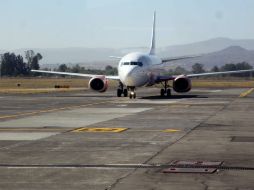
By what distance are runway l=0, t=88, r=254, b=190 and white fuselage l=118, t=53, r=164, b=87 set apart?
23353 mm

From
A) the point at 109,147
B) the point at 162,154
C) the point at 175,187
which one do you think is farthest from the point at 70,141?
the point at 175,187

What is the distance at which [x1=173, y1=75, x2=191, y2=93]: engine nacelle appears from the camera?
51688 millimetres

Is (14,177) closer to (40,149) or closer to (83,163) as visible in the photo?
(83,163)

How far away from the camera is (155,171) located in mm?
12531

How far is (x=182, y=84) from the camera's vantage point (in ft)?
170

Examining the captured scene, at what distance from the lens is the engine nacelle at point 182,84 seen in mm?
51688

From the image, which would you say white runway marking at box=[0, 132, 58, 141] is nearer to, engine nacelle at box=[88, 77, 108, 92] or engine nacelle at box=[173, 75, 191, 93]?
engine nacelle at box=[173, 75, 191, 93]

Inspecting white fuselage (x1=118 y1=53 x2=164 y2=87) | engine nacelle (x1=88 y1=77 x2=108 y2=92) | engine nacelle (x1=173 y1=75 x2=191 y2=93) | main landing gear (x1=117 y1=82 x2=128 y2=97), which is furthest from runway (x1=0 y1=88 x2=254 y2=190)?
engine nacelle (x1=88 y1=77 x2=108 y2=92)

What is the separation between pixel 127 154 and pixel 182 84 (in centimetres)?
3718

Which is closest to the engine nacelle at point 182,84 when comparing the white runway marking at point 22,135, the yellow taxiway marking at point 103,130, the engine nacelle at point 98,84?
the engine nacelle at point 98,84

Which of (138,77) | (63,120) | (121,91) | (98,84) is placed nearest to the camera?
(63,120)

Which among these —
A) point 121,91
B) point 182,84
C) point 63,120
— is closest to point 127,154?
point 63,120

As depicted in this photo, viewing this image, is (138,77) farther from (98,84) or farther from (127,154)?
(127,154)

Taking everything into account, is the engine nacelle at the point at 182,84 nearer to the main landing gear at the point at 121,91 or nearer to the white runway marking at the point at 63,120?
the main landing gear at the point at 121,91
